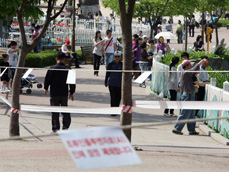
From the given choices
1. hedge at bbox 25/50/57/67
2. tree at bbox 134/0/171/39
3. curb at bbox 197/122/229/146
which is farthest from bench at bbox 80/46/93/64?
curb at bbox 197/122/229/146

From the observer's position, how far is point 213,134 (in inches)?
458

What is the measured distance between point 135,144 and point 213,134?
2.12 metres

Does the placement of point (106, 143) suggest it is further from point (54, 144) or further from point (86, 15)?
point (86, 15)

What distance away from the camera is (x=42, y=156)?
29.1ft

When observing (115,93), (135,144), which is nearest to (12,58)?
(115,93)

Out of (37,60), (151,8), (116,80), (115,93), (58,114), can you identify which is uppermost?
(151,8)

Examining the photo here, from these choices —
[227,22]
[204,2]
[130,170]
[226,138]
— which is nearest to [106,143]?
[130,170]

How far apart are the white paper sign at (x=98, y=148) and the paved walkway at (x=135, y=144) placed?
12.5ft

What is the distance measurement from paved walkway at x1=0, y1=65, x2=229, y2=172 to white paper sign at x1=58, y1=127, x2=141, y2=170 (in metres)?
3.82

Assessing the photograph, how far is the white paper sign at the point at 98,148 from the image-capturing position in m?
4.13

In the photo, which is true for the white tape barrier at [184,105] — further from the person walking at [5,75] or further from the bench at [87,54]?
the bench at [87,54]

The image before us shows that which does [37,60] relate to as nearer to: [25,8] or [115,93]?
[25,8]

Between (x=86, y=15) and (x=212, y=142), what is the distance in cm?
5094

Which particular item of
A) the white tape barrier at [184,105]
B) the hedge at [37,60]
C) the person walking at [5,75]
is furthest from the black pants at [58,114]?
the hedge at [37,60]
